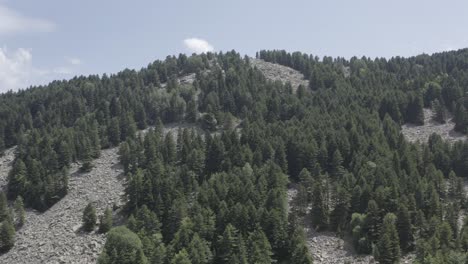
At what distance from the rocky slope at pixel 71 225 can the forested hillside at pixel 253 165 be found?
3007 millimetres

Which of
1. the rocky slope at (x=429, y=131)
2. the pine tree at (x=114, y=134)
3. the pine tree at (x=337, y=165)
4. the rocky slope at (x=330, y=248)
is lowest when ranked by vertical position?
the rocky slope at (x=330, y=248)

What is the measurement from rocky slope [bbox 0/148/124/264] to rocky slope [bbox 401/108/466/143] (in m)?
89.4

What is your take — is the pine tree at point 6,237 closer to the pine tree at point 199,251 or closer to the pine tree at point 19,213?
the pine tree at point 19,213

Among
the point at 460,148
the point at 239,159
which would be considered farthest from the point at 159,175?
the point at 460,148

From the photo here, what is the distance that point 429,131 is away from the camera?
152 meters

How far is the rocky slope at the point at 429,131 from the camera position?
474ft

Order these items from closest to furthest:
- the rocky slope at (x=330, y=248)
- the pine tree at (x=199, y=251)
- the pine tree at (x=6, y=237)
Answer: the pine tree at (x=199, y=251), the rocky slope at (x=330, y=248), the pine tree at (x=6, y=237)

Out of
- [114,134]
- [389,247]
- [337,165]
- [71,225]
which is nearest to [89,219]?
[71,225]

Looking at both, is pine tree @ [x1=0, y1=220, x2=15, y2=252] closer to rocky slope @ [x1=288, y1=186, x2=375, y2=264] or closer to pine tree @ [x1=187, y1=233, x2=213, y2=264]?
pine tree @ [x1=187, y1=233, x2=213, y2=264]

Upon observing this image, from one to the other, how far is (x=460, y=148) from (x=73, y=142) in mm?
106523

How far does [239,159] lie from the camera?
392ft

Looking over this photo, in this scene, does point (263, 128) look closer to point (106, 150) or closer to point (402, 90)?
point (106, 150)

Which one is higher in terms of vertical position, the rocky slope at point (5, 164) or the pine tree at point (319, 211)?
the rocky slope at point (5, 164)

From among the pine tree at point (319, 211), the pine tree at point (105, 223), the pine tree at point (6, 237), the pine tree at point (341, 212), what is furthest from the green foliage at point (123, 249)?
the pine tree at point (341, 212)
